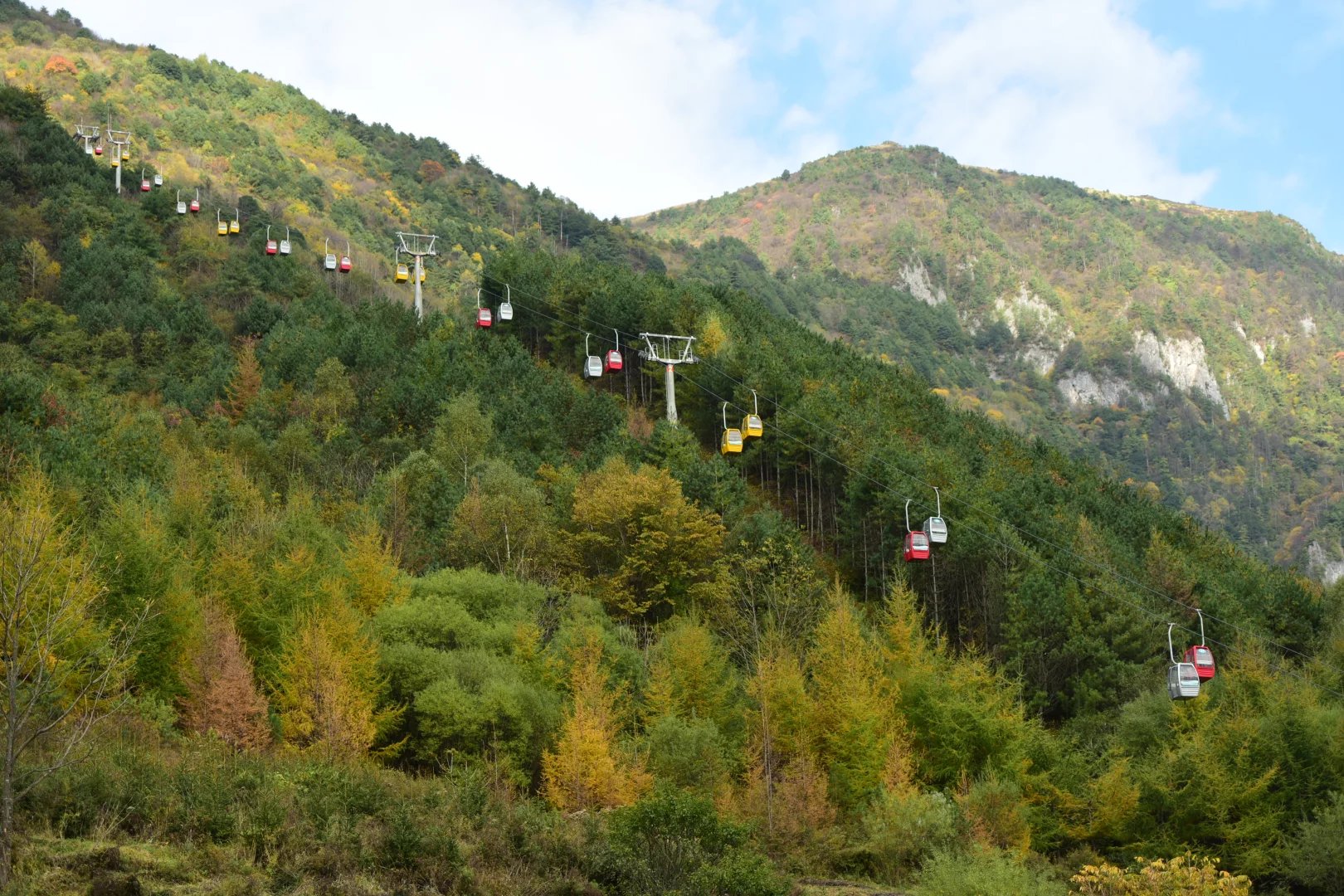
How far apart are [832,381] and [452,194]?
110778 millimetres

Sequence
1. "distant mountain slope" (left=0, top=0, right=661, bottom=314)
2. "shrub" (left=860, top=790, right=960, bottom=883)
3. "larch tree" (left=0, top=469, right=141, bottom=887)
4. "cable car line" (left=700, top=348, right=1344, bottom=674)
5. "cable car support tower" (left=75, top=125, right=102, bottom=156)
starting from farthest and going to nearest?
"distant mountain slope" (left=0, top=0, right=661, bottom=314) < "cable car support tower" (left=75, top=125, right=102, bottom=156) < "cable car line" (left=700, top=348, right=1344, bottom=674) < "shrub" (left=860, top=790, right=960, bottom=883) < "larch tree" (left=0, top=469, right=141, bottom=887)

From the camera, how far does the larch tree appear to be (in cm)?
1912

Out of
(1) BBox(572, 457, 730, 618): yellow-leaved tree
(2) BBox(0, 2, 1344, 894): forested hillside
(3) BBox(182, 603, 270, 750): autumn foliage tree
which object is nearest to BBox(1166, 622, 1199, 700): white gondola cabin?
(2) BBox(0, 2, 1344, 894): forested hillside

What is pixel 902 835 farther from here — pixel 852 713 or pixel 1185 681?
pixel 1185 681

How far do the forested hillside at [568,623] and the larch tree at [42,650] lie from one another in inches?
11.0

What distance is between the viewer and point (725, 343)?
3334 inches

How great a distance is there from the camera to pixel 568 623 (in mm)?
50156

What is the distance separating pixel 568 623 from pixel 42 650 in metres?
31.6

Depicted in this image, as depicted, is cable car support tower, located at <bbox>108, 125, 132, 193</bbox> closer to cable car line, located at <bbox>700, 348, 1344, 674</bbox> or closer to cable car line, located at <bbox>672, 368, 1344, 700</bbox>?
cable car line, located at <bbox>672, 368, 1344, 700</bbox>

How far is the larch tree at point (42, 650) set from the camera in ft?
62.7

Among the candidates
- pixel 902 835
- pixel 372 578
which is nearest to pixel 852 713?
pixel 902 835

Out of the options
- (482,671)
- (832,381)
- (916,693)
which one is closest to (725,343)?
(832,381)

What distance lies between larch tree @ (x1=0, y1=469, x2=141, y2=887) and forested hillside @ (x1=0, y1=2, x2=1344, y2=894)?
0.91 ft

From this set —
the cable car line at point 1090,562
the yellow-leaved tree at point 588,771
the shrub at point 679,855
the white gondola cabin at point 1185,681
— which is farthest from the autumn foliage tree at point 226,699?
the cable car line at point 1090,562
